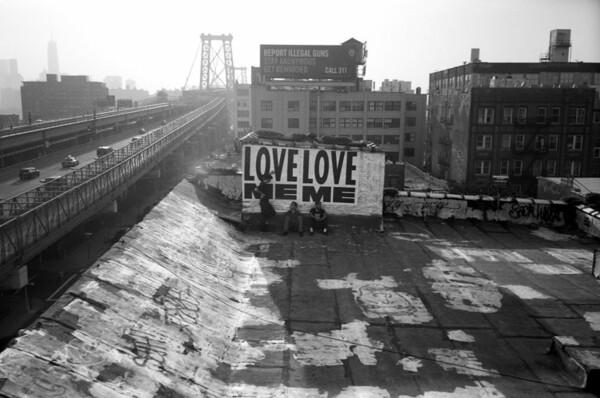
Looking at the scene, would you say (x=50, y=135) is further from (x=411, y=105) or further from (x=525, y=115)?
(x=525, y=115)

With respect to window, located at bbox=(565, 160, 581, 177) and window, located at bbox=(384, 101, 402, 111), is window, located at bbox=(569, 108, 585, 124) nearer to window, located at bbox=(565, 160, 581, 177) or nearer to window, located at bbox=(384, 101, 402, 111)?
window, located at bbox=(565, 160, 581, 177)

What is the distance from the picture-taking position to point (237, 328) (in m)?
15.5

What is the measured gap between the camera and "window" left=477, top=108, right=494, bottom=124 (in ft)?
188

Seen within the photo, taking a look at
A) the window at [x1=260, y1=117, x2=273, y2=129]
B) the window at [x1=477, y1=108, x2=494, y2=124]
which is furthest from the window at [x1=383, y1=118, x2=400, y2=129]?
the window at [x1=477, y1=108, x2=494, y2=124]

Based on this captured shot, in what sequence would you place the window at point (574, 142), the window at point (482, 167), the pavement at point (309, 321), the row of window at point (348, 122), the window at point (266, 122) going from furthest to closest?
the row of window at point (348, 122)
the window at point (266, 122)
the window at point (482, 167)
the window at point (574, 142)
the pavement at point (309, 321)

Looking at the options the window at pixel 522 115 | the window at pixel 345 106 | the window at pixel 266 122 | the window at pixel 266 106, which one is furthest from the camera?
the window at pixel 345 106

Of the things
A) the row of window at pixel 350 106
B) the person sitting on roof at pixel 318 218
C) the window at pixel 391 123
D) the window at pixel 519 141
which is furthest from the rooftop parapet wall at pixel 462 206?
the window at pixel 391 123

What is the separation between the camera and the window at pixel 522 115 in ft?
188

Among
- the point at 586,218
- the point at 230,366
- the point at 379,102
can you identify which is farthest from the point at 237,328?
the point at 379,102

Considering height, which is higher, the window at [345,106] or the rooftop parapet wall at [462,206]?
the window at [345,106]

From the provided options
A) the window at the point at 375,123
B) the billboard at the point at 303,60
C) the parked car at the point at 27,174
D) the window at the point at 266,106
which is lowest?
the parked car at the point at 27,174

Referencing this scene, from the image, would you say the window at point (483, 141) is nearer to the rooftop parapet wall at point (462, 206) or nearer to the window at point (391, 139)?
the window at point (391, 139)

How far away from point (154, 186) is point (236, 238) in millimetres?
24337

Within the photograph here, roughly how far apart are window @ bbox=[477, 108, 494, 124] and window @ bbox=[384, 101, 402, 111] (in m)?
20.4
